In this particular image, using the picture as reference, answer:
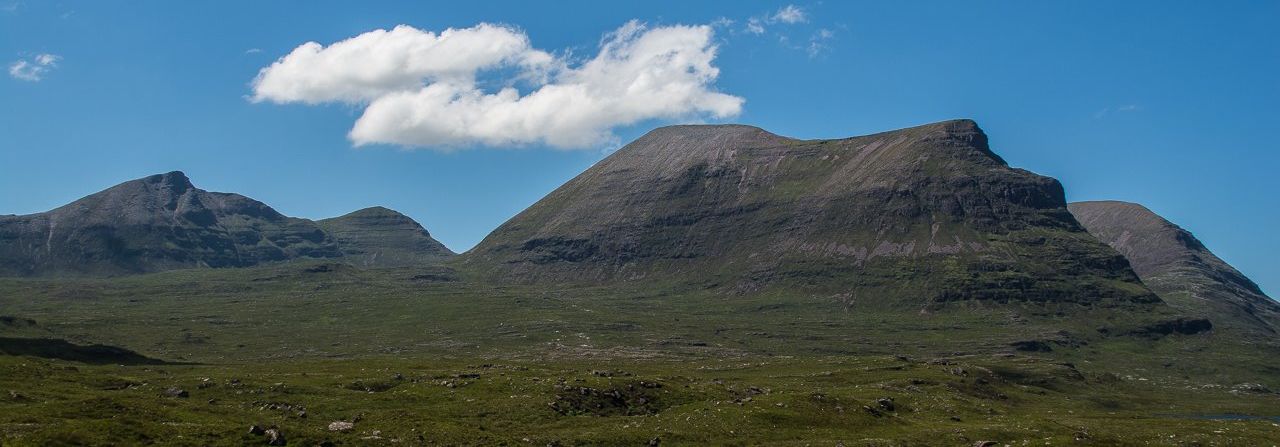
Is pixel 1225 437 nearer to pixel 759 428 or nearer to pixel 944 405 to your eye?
pixel 944 405

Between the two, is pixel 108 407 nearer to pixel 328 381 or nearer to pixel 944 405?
pixel 328 381

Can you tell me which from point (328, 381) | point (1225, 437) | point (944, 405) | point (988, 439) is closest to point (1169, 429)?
point (1225, 437)

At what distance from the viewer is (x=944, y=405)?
120 m

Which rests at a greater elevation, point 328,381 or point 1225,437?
point 328,381

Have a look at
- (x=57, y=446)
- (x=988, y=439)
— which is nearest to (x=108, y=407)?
(x=57, y=446)

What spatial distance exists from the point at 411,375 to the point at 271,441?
48.3 metres

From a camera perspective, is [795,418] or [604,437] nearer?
[604,437]

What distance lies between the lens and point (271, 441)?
60.2 m

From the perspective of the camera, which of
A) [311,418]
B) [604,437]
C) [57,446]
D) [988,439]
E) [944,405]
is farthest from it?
[944,405]

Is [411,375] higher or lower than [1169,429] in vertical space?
higher

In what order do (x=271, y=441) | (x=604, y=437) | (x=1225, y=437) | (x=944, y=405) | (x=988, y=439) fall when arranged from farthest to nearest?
(x=944, y=405)
(x=1225, y=437)
(x=988, y=439)
(x=604, y=437)
(x=271, y=441)

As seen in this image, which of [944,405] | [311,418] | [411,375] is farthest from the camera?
[944,405]

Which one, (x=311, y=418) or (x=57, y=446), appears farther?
(x=311, y=418)

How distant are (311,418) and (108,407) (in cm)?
1599
